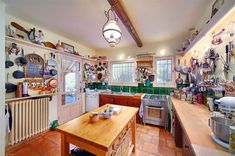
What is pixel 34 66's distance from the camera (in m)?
2.36

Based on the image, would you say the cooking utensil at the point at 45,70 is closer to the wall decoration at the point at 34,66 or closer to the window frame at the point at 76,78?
the wall decoration at the point at 34,66

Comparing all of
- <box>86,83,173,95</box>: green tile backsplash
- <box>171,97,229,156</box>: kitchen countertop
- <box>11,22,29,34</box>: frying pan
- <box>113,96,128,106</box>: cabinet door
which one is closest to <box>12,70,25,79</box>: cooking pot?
<box>11,22,29,34</box>: frying pan

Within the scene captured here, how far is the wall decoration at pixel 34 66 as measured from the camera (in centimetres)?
224

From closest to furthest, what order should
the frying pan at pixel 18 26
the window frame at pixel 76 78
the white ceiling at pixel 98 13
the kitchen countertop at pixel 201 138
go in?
the kitchen countertop at pixel 201 138
the white ceiling at pixel 98 13
the frying pan at pixel 18 26
the window frame at pixel 76 78

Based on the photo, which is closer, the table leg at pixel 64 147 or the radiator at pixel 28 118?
the table leg at pixel 64 147

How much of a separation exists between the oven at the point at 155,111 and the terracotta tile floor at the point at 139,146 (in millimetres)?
309

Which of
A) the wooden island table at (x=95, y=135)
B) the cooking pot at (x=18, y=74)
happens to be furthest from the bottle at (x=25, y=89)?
the wooden island table at (x=95, y=135)

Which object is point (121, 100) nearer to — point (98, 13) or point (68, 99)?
point (68, 99)

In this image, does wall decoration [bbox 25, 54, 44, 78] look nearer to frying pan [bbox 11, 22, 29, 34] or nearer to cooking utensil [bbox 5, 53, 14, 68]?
Answer: cooking utensil [bbox 5, 53, 14, 68]

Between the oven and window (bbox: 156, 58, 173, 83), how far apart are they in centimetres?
77

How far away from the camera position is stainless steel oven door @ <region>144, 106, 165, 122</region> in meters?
2.79

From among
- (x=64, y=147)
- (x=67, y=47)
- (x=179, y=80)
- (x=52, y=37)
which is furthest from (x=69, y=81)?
(x=179, y=80)

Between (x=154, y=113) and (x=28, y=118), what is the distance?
115 inches

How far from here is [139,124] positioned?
9.91 ft
